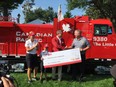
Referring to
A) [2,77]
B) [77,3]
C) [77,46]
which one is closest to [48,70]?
[77,46]

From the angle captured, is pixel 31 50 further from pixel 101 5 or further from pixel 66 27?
pixel 101 5

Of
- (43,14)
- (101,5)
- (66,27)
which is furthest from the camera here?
(43,14)

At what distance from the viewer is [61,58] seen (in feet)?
45.4

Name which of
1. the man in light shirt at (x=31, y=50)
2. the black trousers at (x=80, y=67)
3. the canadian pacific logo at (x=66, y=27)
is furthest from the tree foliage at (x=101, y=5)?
the man in light shirt at (x=31, y=50)

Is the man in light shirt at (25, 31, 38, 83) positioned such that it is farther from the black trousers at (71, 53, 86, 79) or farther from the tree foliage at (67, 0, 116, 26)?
the tree foliage at (67, 0, 116, 26)

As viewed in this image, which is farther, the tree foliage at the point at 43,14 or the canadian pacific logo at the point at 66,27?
the tree foliage at the point at 43,14

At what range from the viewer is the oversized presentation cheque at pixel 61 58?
45.2 ft

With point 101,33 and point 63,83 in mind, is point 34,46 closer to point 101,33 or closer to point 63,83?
point 63,83

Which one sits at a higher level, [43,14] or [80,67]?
[43,14]

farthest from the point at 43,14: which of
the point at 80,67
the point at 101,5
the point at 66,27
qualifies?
the point at 80,67

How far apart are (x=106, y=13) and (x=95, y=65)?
26096mm

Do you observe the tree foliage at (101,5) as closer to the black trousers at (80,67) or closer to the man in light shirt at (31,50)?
the black trousers at (80,67)

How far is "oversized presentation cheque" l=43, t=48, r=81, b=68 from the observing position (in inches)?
542

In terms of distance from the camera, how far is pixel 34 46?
13539 millimetres
